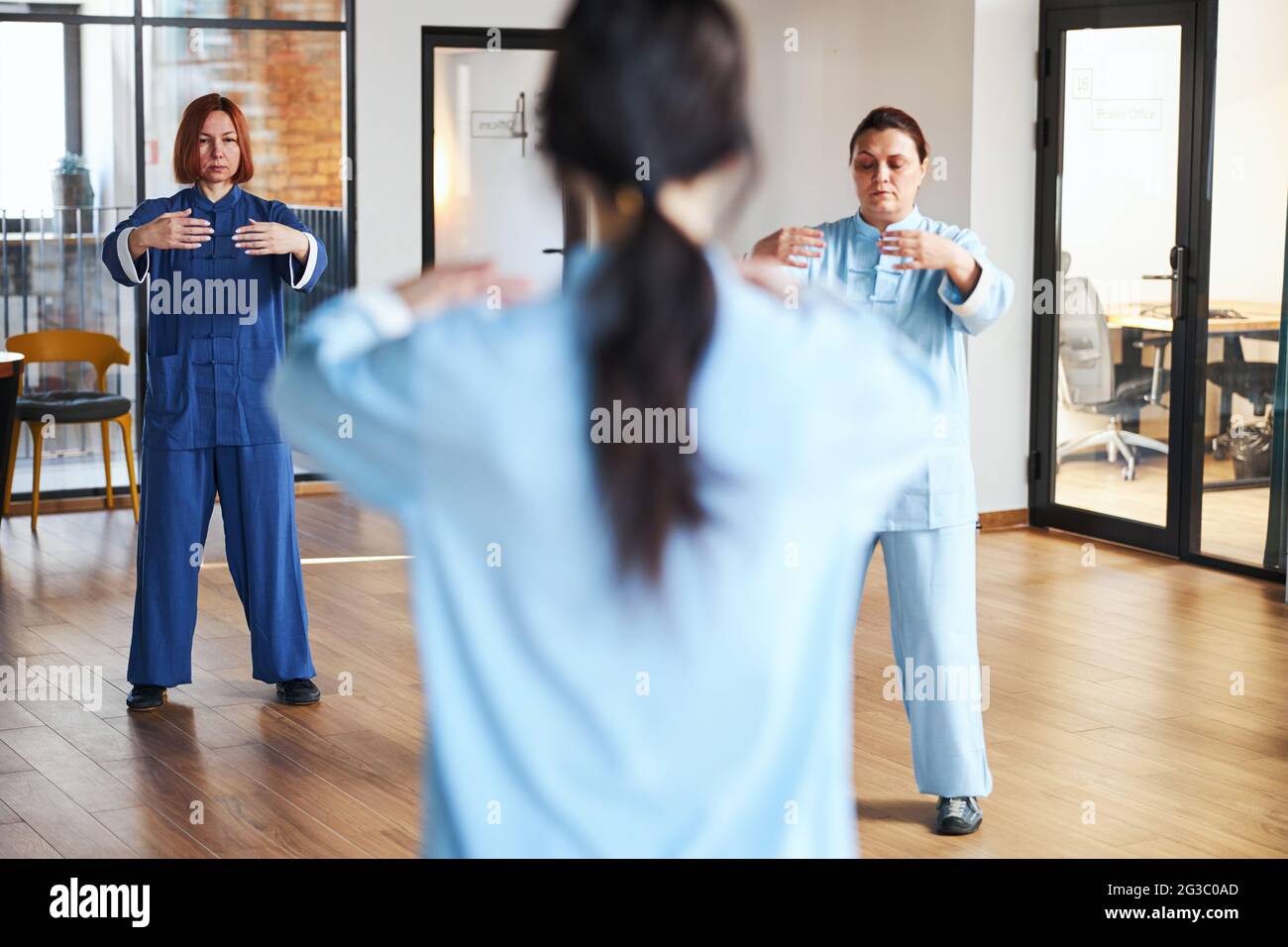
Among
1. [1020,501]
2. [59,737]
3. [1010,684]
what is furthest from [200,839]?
[1020,501]

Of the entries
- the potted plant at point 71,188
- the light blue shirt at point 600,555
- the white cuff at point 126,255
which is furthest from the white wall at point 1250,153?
the light blue shirt at point 600,555

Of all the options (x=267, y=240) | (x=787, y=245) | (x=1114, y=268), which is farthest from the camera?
(x=1114, y=268)

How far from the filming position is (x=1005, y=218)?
6.95m

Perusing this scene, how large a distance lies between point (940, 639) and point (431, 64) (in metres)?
5.29

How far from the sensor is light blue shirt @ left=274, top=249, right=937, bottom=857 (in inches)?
35.3

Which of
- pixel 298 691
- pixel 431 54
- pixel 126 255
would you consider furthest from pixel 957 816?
pixel 431 54

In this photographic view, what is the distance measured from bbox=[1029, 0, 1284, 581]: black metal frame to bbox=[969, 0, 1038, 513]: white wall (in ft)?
0.17

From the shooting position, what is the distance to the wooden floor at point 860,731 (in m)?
3.38

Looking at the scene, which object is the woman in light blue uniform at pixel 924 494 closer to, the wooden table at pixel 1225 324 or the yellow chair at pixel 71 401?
the wooden table at pixel 1225 324

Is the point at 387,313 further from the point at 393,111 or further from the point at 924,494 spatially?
the point at 393,111
